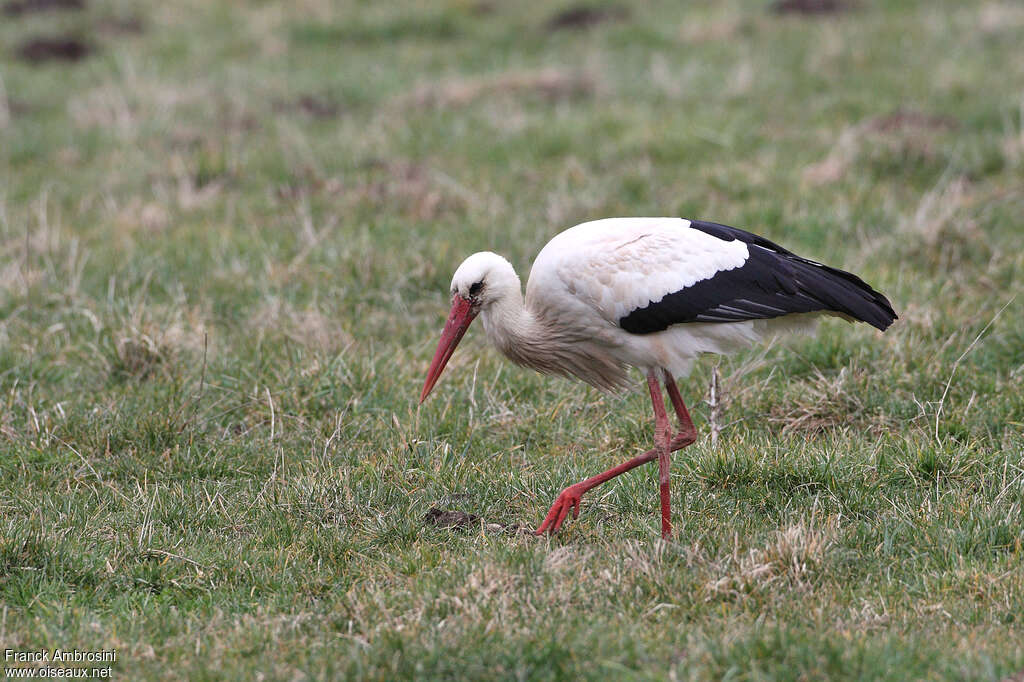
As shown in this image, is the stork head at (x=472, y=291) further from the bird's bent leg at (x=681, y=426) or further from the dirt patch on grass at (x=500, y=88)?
the dirt patch on grass at (x=500, y=88)

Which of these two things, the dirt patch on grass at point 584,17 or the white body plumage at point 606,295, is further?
the dirt patch on grass at point 584,17

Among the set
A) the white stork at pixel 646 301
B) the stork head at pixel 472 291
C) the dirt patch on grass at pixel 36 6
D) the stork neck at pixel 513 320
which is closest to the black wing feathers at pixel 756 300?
the white stork at pixel 646 301

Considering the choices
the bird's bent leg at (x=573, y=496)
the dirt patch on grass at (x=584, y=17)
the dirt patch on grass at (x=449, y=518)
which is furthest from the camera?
the dirt patch on grass at (x=584, y=17)

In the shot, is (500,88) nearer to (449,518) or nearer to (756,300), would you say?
(756,300)

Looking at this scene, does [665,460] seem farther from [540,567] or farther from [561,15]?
[561,15]

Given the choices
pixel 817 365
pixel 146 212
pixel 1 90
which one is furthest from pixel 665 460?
pixel 1 90

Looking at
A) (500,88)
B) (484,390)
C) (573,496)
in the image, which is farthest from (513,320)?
(500,88)

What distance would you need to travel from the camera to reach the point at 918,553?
14.2 feet

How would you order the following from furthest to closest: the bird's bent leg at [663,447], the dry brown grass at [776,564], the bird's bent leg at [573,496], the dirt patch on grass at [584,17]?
the dirt patch on grass at [584,17] < the bird's bent leg at [573,496] < the bird's bent leg at [663,447] < the dry brown grass at [776,564]

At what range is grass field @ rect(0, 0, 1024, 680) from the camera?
3.90m

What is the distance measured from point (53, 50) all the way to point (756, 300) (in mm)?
10174

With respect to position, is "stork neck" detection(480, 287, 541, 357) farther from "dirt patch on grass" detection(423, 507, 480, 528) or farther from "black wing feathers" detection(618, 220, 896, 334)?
"dirt patch on grass" detection(423, 507, 480, 528)

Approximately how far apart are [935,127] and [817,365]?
395 cm

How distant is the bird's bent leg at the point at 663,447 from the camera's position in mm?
4523
